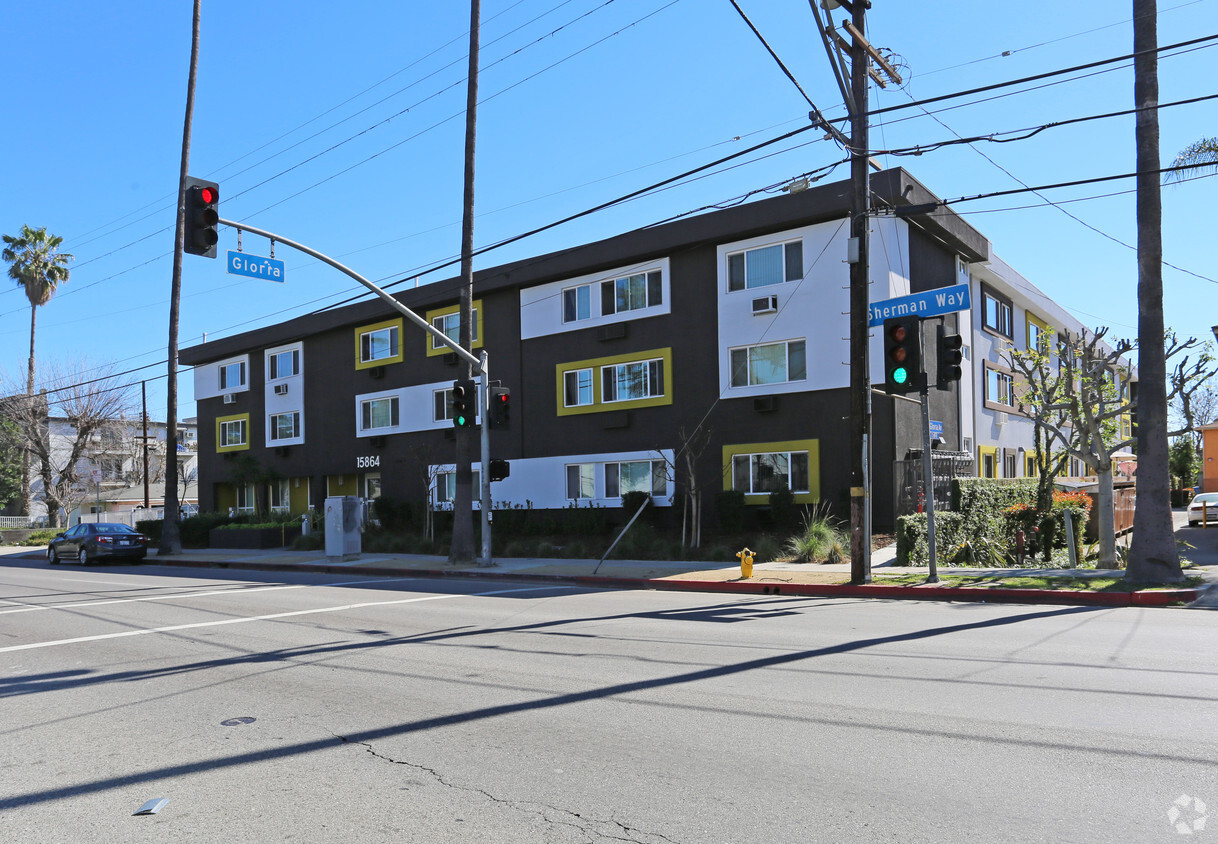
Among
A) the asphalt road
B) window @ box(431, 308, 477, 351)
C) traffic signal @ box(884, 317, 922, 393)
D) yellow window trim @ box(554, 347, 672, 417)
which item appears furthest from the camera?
window @ box(431, 308, 477, 351)

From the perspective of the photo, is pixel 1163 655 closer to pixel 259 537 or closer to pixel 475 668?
pixel 475 668

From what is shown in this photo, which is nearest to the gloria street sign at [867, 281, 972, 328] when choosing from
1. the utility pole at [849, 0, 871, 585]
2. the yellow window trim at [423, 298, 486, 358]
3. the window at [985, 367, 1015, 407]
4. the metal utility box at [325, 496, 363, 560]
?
the utility pole at [849, 0, 871, 585]

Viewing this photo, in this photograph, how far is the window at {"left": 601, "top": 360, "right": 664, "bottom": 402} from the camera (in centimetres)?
2714

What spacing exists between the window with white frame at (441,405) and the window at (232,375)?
13879 mm

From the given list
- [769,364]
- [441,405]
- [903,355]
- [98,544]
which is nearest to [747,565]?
[903,355]

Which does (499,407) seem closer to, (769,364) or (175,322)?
(769,364)

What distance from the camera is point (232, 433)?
42.9m

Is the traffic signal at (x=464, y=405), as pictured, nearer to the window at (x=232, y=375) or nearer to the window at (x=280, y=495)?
the window at (x=280, y=495)

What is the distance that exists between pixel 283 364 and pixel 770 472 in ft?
81.6

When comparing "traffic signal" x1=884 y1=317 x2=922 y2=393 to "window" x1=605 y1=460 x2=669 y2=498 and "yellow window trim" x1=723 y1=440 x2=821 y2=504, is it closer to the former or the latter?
"yellow window trim" x1=723 y1=440 x2=821 y2=504

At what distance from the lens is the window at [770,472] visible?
24.2 m

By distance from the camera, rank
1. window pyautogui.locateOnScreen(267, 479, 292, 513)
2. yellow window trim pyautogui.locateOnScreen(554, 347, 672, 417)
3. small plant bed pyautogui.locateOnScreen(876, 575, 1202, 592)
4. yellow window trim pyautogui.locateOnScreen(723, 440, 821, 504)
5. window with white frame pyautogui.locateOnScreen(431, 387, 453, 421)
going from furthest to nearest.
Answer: window pyautogui.locateOnScreen(267, 479, 292, 513), window with white frame pyautogui.locateOnScreen(431, 387, 453, 421), yellow window trim pyautogui.locateOnScreen(554, 347, 672, 417), yellow window trim pyautogui.locateOnScreen(723, 440, 821, 504), small plant bed pyautogui.locateOnScreen(876, 575, 1202, 592)

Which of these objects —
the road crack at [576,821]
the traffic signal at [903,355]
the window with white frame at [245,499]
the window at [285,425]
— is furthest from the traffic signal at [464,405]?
the window with white frame at [245,499]

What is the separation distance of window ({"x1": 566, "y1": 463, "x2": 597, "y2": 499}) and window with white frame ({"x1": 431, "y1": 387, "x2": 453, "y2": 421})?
633cm
